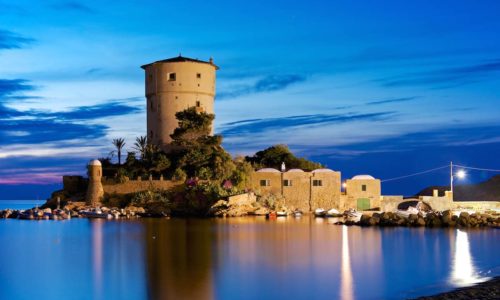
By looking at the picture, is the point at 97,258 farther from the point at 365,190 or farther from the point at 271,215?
the point at 365,190

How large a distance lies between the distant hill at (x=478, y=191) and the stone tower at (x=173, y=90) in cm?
3256

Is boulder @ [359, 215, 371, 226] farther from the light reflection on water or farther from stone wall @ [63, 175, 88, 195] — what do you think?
stone wall @ [63, 175, 88, 195]

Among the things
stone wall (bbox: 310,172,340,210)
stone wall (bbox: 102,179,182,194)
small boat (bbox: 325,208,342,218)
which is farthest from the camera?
stone wall (bbox: 310,172,340,210)

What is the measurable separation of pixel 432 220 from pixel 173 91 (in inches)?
839

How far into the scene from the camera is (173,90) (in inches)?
1885

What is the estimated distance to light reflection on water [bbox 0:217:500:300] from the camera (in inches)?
600

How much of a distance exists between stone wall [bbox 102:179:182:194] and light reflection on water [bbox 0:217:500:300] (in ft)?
32.8

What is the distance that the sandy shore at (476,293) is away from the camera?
12.9m

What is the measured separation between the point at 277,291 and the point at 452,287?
4.17m

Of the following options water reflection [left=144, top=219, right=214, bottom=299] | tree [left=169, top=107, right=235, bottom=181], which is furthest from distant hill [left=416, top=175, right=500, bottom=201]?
water reflection [left=144, top=219, right=214, bottom=299]

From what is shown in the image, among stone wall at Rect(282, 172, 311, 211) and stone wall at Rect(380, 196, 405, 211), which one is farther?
stone wall at Rect(380, 196, 405, 211)

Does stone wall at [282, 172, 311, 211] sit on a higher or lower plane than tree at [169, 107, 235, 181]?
lower

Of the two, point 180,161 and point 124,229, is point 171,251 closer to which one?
point 124,229

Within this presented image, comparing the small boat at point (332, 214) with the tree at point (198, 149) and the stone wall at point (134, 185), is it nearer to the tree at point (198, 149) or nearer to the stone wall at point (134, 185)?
the tree at point (198, 149)
